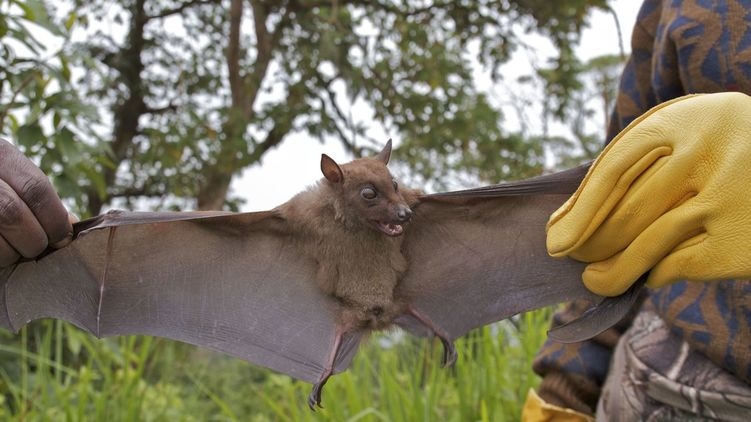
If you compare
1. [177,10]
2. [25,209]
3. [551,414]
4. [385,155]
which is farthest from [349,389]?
[177,10]

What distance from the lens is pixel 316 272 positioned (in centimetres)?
113

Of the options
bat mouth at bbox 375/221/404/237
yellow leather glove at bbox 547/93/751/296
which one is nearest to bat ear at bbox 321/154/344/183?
bat mouth at bbox 375/221/404/237

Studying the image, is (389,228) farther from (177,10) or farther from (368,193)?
(177,10)

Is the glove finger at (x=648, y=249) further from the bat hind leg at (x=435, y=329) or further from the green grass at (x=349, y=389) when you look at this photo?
the green grass at (x=349, y=389)

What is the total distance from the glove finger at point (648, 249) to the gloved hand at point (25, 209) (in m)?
0.82

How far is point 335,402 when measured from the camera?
2.19 m

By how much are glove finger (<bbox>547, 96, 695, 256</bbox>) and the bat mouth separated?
24 cm

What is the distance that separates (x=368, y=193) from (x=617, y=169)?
36 centimetres

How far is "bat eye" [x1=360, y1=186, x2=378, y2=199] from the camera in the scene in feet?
3.53

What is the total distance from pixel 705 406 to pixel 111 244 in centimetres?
104

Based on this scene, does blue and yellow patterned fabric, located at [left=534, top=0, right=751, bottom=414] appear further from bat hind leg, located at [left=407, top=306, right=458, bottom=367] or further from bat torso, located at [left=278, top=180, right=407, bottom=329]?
bat torso, located at [left=278, top=180, right=407, bottom=329]

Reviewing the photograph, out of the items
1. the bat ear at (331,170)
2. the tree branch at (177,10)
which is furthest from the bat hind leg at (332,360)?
the tree branch at (177,10)

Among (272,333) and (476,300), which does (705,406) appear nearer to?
(476,300)

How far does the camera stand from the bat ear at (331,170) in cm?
109
